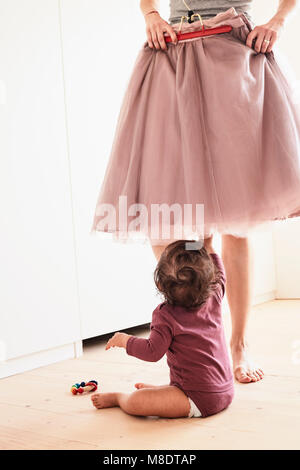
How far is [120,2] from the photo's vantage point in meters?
2.27

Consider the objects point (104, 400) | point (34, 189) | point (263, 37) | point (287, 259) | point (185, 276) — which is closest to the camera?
point (185, 276)

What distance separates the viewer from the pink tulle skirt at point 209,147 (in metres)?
1.33

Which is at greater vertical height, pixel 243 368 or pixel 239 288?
pixel 239 288

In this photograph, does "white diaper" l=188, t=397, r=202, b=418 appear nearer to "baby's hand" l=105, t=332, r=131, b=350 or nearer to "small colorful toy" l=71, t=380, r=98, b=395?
"baby's hand" l=105, t=332, r=131, b=350

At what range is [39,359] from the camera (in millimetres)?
1851

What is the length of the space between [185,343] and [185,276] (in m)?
0.14

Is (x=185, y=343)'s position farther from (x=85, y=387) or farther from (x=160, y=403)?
(x=85, y=387)

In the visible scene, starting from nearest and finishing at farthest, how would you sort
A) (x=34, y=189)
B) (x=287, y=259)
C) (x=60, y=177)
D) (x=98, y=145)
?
(x=34, y=189) < (x=60, y=177) < (x=98, y=145) < (x=287, y=259)

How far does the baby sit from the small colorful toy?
285 millimetres

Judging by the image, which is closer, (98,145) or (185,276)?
(185,276)

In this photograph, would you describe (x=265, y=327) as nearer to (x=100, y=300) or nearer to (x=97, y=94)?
(x=100, y=300)

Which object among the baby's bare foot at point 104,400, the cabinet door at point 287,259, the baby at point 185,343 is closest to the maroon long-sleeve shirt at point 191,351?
the baby at point 185,343

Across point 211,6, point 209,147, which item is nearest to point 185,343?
point 209,147

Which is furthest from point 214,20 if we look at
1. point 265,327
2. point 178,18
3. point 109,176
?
point 265,327
